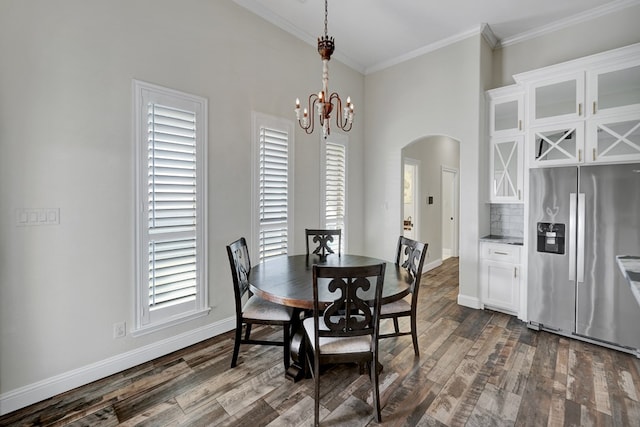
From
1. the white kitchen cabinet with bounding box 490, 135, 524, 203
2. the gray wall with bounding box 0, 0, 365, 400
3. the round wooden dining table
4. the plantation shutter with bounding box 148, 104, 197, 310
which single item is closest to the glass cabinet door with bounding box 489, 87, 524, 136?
the white kitchen cabinet with bounding box 490, 135, 524, 203

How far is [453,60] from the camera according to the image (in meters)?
3.88

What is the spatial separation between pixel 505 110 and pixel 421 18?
1.52 metres

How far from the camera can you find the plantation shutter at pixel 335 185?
4195 mm

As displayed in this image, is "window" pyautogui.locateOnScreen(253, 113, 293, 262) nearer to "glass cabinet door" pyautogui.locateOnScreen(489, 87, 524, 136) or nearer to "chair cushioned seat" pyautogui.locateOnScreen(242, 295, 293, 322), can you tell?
"chair cushioned seat" pyautogui.locateOnScreen(242, 295, 293, 322)

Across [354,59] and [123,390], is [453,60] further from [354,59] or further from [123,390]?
[123,390]

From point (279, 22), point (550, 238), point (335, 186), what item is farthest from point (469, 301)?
point (279, 22)

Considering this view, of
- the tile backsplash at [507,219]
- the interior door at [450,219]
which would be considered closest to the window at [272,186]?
the tile backsplash at [507,219]

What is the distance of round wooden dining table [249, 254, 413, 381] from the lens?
1909 mm

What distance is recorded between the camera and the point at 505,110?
368 cm

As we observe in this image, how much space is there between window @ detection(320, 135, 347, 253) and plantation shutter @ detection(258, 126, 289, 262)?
68 cm

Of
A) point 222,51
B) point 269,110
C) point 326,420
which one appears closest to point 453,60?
point 269,110

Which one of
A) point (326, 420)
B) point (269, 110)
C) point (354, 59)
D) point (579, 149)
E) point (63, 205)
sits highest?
point (354, 59)

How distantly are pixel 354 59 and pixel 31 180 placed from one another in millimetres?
4102

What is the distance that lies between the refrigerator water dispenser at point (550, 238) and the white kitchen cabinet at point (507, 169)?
594 millimetres
